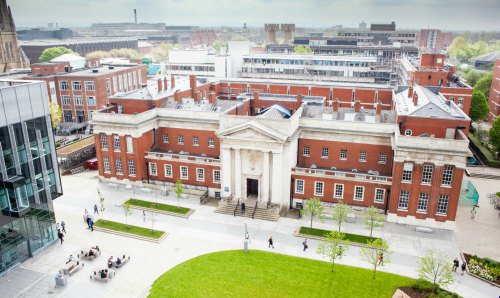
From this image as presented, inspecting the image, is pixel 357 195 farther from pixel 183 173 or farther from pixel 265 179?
pixel 183 173

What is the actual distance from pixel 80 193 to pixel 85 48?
15822 cm

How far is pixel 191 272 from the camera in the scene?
127ft

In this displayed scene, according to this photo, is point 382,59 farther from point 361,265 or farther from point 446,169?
point 361,265

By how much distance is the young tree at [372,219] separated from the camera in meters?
44.2

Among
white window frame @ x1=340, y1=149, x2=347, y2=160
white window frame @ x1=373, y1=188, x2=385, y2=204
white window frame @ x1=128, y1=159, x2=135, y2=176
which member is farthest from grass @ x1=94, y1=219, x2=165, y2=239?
white window frame @ x1=373, y1=188, x2=385, y2=204

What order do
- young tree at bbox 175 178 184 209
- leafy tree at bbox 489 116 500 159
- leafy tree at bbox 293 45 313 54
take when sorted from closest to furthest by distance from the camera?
1. young tree at bbox 175 178 184 209
2. leafy tree at bbox 489 116 500 159
3. leafy tree at bbox 293 45 313 54

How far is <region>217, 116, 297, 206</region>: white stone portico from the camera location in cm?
4969

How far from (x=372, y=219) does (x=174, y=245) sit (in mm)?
23005

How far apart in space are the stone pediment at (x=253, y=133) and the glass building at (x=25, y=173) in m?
21.0

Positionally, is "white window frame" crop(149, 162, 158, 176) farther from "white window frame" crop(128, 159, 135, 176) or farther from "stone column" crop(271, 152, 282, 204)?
"stone column" crop(271, 152, 282, 204)

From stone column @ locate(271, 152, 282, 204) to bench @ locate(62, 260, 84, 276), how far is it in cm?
2475

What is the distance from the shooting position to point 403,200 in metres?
48.0

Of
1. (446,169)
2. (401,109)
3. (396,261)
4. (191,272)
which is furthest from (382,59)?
(191,272)

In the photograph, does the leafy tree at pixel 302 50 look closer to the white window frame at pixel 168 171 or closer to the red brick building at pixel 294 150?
the red brick building at pixel 294 150
